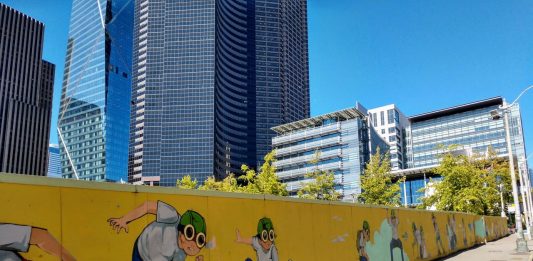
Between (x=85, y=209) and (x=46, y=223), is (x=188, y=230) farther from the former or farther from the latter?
(x=46, y=223)

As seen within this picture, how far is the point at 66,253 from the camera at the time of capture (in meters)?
6.27

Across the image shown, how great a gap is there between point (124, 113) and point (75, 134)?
22.5 meters

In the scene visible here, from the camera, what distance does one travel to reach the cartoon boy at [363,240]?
15091mm

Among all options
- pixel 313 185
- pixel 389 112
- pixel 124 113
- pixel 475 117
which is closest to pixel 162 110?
pixel 124 113

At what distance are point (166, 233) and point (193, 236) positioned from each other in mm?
692

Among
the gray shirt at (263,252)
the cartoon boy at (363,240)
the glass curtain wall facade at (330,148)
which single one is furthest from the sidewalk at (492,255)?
the glass curtain wall facade at (330,148)

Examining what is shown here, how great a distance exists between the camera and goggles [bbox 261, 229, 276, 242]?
34.7 feet

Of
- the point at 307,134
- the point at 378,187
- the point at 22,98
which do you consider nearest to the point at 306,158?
the point at 307,134

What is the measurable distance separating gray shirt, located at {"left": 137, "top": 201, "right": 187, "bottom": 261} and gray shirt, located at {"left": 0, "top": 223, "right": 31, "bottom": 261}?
6.31ft

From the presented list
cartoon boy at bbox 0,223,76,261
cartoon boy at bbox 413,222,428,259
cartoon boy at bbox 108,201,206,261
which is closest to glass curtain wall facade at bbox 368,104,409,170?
cartoon boy at bbox 413,222,428,259

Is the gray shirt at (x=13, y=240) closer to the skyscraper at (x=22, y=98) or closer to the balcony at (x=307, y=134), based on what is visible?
the balcony at (x=307, y=134)

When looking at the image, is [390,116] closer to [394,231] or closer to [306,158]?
[306,158]

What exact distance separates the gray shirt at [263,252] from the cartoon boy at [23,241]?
476cm

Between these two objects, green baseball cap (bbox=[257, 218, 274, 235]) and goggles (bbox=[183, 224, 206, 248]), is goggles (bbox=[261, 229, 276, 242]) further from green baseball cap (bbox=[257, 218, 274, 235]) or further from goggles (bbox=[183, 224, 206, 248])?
goggles (bbox=[183, 224, 206, 248])
